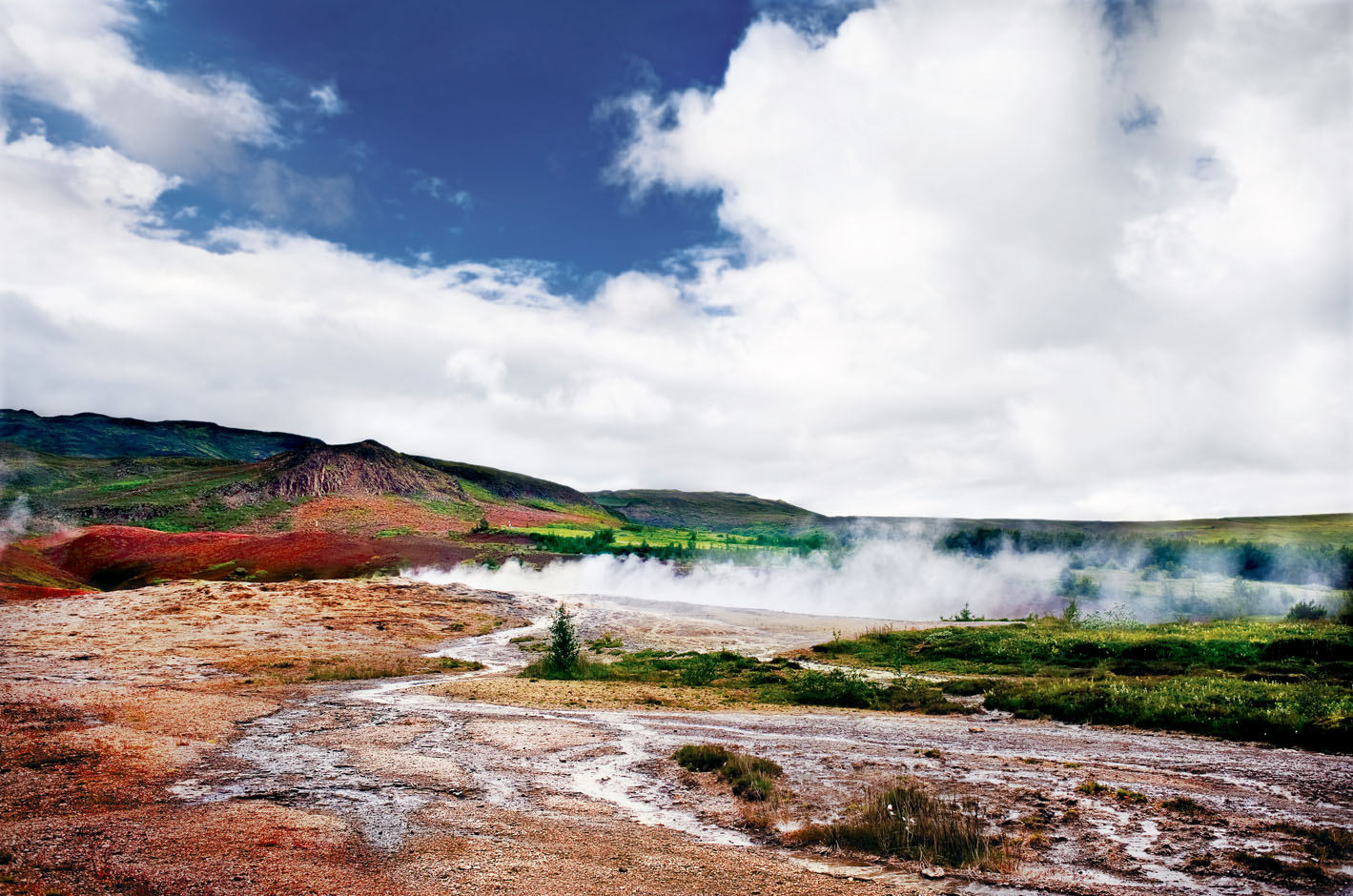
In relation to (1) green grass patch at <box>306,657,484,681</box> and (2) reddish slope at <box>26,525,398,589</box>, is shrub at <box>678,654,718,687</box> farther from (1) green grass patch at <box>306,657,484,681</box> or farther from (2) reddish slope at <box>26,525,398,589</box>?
(2) reddish slope at <box>26,525,398,589</box>

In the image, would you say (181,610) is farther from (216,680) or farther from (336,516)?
(336,516)

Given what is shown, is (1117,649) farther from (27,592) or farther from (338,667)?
(27,592)

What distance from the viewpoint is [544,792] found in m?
15.7

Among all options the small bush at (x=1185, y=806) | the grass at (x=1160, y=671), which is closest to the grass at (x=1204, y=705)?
the grass at (x=1160, y=671)

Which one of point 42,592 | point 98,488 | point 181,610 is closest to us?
point 181,610

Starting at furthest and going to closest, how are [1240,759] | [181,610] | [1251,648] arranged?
[181,610] < [1251,648] < [1240,759]

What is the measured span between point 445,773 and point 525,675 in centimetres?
1955

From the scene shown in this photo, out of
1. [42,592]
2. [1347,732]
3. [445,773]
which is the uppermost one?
[1347,732]

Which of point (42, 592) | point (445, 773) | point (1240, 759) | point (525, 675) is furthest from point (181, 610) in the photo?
point (1240, 759)

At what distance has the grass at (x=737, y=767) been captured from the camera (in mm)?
15523

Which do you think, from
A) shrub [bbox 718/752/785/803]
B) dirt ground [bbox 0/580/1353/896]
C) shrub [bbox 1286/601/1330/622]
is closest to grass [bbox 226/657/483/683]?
dirt ground [bbox 0/580/1353/896]

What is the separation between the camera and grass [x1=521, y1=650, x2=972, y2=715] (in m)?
29.3

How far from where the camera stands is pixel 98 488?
4761 inches

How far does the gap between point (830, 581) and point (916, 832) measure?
303 ft
